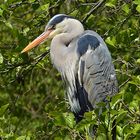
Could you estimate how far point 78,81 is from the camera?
137 inches

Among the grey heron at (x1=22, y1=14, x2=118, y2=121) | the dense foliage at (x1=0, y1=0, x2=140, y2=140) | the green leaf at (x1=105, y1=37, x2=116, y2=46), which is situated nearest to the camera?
the dense foliage at (x1=0, y1=0, x2=140, y2=140)

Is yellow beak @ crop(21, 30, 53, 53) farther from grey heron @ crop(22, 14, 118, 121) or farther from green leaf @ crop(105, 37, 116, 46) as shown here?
green leaf @ crop(105, 37, 116, 46)

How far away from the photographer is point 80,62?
339cm

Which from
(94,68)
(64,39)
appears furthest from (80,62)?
(64,39)

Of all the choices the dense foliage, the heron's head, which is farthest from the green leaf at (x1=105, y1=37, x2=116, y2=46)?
the heron's head

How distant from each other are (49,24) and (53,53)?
9.6 inches

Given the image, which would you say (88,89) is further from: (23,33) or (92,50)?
(23,33)

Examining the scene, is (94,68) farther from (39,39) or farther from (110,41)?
(39,39)

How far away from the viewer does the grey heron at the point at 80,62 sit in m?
3.28

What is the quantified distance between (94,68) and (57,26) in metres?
0.53

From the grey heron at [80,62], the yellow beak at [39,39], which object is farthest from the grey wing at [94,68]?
the yellow beak at [39,39]

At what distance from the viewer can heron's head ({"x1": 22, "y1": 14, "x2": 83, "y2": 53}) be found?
3551mm

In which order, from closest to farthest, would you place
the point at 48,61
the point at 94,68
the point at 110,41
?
the point at 110,41
the point at 94,68
the point at 48,61

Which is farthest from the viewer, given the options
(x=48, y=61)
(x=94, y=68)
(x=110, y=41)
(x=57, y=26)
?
(x=57, y=26)
